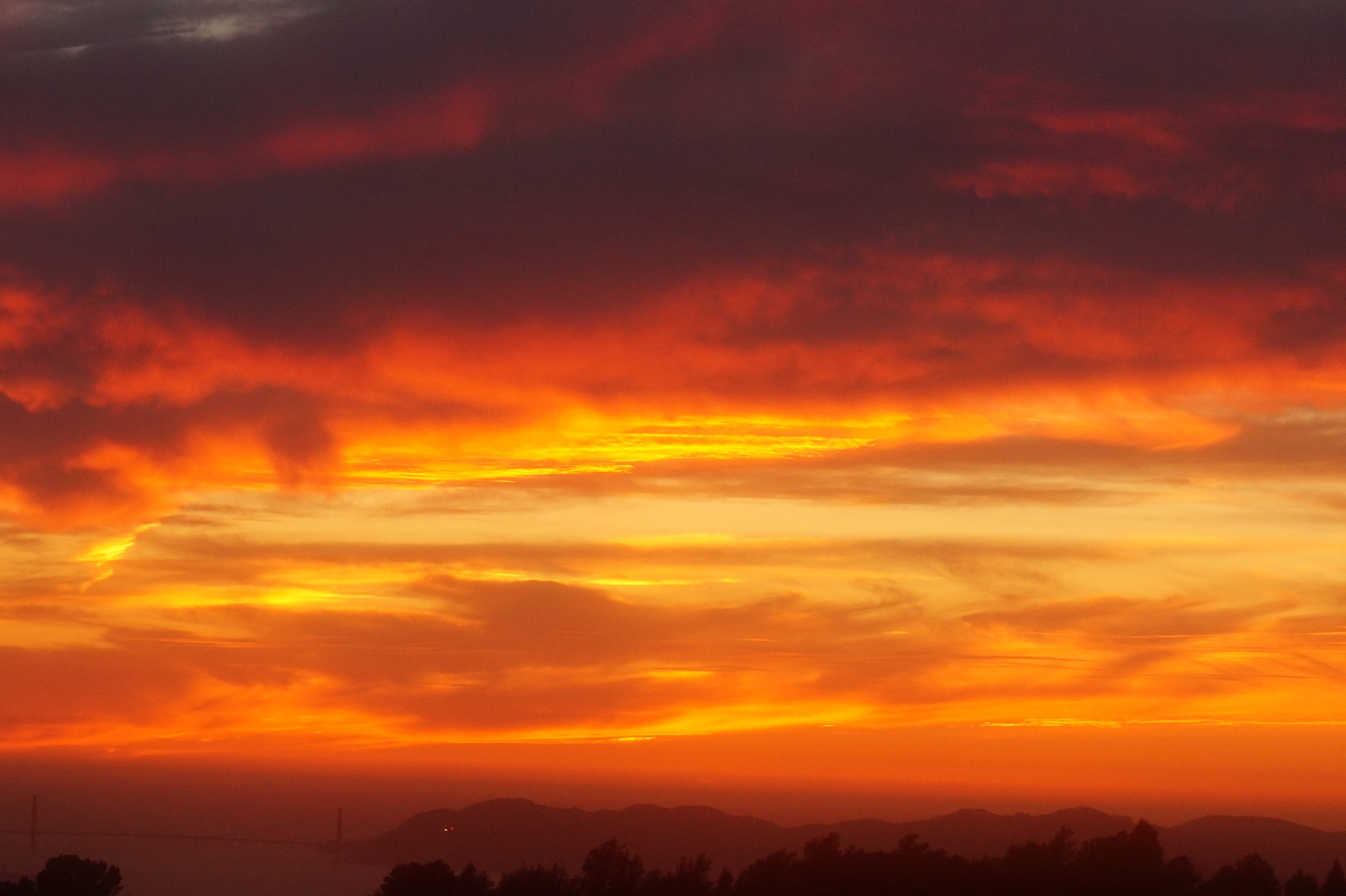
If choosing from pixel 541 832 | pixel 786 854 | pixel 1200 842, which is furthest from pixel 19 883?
pixel 1200 842

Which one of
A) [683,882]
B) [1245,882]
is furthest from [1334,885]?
[683,882]

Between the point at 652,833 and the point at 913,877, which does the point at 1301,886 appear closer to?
the point at 913,877

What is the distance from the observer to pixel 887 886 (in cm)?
6131

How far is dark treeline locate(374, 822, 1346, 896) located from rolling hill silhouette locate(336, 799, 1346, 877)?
71.3 m

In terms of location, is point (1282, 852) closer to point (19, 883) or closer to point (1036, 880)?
point (1036, 880)

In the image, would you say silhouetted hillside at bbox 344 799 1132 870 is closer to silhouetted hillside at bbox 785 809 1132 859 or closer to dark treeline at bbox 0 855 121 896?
silhouetted hillside at bbox 785 809 1132 859

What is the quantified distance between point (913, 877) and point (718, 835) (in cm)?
10935

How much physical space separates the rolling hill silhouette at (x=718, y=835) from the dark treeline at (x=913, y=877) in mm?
71310

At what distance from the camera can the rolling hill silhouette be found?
470 feet

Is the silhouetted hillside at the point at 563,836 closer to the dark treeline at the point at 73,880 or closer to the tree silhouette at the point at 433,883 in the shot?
the dark treeline at the point at 73,880

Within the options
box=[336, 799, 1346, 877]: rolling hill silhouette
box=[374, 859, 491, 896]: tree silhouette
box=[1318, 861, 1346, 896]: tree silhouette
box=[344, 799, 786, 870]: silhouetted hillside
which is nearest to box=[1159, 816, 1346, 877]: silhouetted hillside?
box=[336, 799, 1346, 877]: rolling hill silhouette

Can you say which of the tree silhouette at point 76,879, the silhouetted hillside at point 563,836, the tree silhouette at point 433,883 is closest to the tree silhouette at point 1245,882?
the tree silhouette at point 433,883

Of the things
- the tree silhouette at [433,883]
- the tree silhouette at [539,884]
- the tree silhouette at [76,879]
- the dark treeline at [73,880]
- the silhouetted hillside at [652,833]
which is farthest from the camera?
the silhouetted hillside at [652,833]

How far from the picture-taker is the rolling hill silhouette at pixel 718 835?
→ 143 metres
